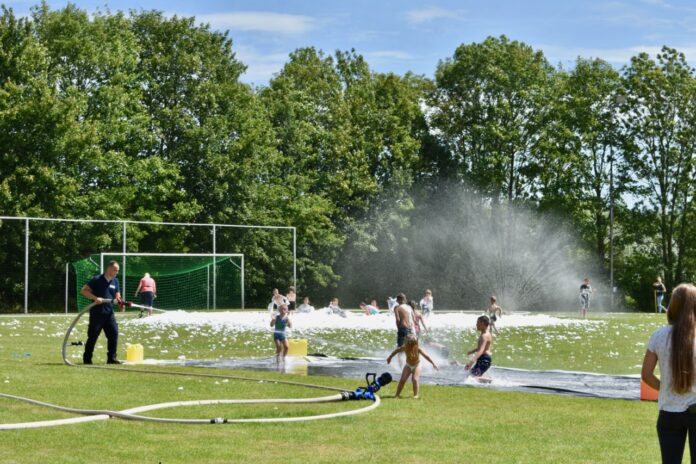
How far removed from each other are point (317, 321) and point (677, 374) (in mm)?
35197

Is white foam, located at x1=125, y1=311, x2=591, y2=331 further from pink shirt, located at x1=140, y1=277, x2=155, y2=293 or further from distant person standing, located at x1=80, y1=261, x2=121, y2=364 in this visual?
distant person standing, located at x1=80, y1=261, x2=121, y2=364

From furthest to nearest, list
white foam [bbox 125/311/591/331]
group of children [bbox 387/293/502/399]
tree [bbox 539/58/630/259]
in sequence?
tree [bbox 539/58/630/259], white foam [bbox 125/311/591/331], group of children [bbox 387/293/502/399]

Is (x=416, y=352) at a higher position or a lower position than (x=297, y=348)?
higher

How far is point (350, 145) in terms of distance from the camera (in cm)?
6719

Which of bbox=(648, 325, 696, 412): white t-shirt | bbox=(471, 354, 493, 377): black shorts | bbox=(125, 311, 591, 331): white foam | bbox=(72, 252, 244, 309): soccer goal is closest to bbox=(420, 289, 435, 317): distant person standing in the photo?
bbox=(125, 311, 591, 331): white foam

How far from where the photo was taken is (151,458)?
994cm

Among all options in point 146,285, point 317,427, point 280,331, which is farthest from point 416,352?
point 146,285

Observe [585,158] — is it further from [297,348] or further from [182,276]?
[297,348]

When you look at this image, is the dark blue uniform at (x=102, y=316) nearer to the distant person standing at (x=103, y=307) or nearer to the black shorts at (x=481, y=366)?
the distant person standing at (x=103, y=307)

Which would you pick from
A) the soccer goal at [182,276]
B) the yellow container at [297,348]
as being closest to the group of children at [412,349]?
the yellow container at [297,348]

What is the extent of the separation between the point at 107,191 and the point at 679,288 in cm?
5013

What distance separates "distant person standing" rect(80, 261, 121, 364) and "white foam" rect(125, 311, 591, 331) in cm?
1451

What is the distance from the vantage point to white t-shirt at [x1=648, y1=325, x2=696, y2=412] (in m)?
7.02

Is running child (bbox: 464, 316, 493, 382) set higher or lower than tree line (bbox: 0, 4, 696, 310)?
lower
